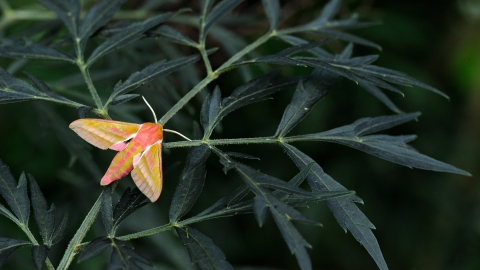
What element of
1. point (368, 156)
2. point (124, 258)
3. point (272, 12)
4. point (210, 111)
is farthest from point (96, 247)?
point (368, 156)

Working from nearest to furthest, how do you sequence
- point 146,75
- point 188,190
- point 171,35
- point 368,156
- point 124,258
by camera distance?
point 124,258, point 188,190, point 146,75, point 171,35, point 368,156

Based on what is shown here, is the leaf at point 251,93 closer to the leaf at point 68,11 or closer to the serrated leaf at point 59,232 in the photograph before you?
the serrated leaf at point 59,232

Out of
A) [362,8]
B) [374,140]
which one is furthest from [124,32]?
[362,8]

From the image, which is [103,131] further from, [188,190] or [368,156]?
[368,156]

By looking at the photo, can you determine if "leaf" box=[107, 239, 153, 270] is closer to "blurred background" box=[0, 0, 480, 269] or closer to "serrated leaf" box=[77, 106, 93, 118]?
"serrated leaf" box=[77, 106, 93, 118]

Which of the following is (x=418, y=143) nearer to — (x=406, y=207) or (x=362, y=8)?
(x=406, y=207)

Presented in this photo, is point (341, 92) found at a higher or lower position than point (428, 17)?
lower

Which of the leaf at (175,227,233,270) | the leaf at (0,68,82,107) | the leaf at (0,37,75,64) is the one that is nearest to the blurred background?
the leaf at (0,37,75,64)

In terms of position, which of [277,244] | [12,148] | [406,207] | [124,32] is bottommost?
[277,244]
